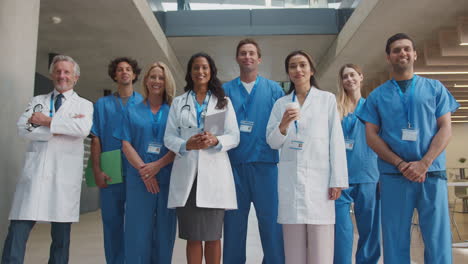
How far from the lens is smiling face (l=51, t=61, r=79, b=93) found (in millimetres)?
2682

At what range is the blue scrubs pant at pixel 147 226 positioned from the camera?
8.29 ft

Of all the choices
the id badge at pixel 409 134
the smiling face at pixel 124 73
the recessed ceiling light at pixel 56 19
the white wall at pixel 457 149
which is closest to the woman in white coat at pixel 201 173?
the smiling face at pixel 124 73

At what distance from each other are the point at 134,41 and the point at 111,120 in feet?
14.6

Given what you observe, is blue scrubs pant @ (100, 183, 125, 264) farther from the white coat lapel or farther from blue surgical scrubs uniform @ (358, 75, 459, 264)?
blue surgical scrubs uniform @ (358, 75, 459, 264)

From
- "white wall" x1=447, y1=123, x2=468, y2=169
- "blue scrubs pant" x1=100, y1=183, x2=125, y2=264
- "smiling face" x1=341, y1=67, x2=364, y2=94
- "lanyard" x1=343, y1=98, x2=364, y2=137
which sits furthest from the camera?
"white wall" x1=447, y1=123, x2=468, y2=169

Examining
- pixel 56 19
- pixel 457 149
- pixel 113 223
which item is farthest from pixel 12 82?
pixel 457 149

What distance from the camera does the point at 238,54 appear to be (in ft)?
9.25

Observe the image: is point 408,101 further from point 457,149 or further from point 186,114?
point 457,149

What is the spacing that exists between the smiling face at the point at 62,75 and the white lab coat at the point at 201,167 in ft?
2.82

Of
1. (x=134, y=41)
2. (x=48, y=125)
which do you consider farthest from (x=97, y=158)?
(x=134, y=41)

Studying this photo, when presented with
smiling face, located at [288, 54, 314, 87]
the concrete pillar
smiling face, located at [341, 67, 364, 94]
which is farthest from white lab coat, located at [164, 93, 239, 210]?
the concrete pillar

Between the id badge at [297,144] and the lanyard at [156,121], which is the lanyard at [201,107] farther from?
the id badge at [297,144]

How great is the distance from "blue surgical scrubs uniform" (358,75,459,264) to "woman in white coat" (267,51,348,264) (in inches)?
11.5

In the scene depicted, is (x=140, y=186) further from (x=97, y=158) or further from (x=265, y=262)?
Result: (x=265, y=262)
